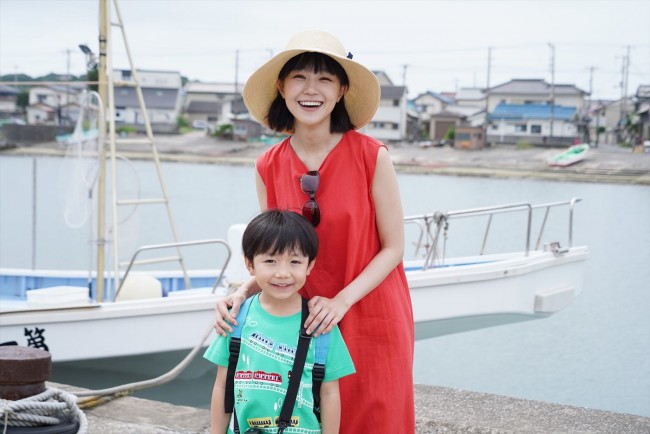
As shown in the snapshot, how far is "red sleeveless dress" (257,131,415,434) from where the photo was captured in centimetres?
206

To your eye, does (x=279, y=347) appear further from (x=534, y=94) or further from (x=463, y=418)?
(x=534, y=94)

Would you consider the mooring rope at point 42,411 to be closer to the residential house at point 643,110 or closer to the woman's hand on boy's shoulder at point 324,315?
the woman's hand on boy's shoulder at point 324,315

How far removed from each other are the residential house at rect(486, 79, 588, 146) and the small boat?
20.0 ft

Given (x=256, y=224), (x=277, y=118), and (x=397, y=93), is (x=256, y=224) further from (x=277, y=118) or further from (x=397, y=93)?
(x=397, y=93)

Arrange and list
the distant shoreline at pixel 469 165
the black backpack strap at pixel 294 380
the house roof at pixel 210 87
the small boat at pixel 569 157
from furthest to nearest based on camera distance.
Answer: the house roof at pixel 210 87 < the small boat at pixel 569 157 < the distant shoreline at pixel 469 165 < the black backpack strap at pixel 294 380

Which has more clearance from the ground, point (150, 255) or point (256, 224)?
point (256, 224)

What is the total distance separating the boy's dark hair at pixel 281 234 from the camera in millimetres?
1990

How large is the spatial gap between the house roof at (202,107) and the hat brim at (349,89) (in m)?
54.8

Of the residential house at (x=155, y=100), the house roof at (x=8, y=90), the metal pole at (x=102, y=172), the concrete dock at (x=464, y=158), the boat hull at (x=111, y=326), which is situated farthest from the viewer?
the house roof at (x=8, y=90)

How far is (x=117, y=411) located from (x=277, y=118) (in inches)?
69.1

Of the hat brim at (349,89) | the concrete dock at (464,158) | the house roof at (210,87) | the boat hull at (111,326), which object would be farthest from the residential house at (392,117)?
the hat brim at (349,89)

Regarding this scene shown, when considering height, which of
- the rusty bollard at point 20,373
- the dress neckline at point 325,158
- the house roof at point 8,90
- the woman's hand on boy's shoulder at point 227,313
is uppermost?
the house roof at point 8,90

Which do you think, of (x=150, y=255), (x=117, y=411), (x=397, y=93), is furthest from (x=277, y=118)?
(x=397, y=93)

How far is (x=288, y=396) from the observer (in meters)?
1.98
